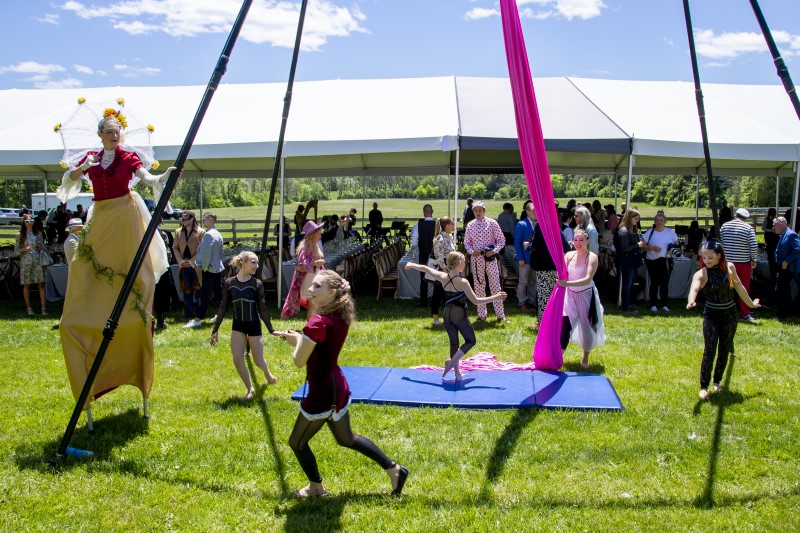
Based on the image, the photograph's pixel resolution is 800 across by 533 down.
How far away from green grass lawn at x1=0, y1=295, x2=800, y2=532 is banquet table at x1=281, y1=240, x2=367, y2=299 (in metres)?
4.19

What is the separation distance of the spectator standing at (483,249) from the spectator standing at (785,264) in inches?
161

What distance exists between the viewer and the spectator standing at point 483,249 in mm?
9670

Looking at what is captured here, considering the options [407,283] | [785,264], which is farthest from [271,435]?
[785,264]

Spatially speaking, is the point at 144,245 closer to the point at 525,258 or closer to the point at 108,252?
the point at 108,252

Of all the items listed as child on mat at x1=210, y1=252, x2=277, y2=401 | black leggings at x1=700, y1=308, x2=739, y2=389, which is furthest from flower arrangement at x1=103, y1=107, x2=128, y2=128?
black leggings at x1=700, y1=308, x2=739, y2=389

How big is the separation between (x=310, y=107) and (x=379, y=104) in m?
1.33

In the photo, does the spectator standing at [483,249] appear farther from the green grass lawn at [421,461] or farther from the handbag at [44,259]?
the handbag at [44,259]

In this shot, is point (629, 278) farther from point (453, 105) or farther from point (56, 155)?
point (56, 155)

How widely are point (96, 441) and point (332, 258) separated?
677 cm

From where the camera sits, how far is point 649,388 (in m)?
6.45

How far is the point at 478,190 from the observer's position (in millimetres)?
51625

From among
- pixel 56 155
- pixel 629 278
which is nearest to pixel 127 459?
pixel 629 278

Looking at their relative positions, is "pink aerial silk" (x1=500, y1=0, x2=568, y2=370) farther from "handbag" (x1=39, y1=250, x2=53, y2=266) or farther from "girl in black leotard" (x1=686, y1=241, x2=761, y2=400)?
"handbag" (x1=39, y1=250, x2=53, y2=266)

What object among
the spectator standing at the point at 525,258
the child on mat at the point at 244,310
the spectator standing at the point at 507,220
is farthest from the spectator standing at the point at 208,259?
the spectator standing at the point at 507,220
